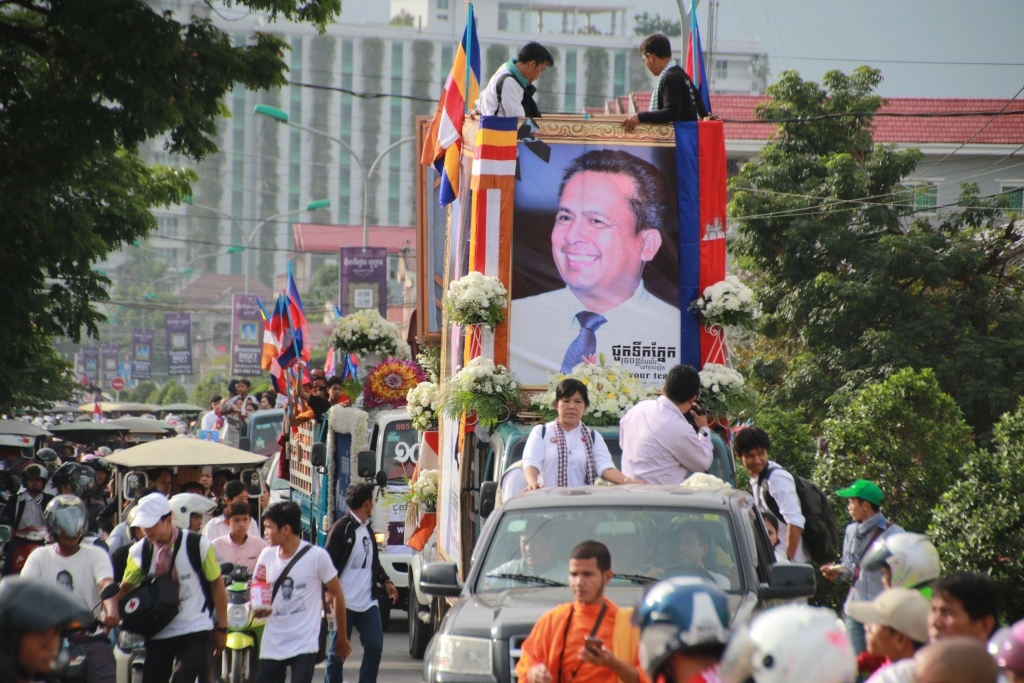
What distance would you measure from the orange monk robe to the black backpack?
3.42 m

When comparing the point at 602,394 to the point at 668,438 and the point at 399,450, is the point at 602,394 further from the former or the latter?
the point at 399,450

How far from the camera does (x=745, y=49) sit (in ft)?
465

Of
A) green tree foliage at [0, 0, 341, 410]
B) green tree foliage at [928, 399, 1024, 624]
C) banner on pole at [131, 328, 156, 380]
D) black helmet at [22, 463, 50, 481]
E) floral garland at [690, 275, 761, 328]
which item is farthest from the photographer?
banner on pole at [131, 328, 156, 380]

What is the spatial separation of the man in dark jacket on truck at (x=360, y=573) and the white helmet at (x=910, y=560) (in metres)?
5.01

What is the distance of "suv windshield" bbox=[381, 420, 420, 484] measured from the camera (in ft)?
53.7

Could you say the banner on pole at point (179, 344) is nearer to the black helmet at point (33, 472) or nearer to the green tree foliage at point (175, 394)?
the green tree foliage at point (175, 394)

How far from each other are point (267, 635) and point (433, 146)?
245 inches

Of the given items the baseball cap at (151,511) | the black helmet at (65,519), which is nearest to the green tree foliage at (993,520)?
the baseball cap at (151,511)

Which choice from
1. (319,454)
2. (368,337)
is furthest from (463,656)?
(368,337)

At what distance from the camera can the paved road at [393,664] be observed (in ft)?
39.5

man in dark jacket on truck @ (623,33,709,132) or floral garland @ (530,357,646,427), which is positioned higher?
man in dark jacket on truck @ (623,33,709,132)

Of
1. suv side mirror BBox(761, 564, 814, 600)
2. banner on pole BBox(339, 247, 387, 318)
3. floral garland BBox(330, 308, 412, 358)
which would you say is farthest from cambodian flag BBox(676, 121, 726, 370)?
banner on pole BBox(339, 247, 387, 318)

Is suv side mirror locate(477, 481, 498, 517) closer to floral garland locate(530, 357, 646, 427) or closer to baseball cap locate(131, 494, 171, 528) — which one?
floral garland locate(530, 357, 646, 427)

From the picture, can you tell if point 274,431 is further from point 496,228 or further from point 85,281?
point 496,228
